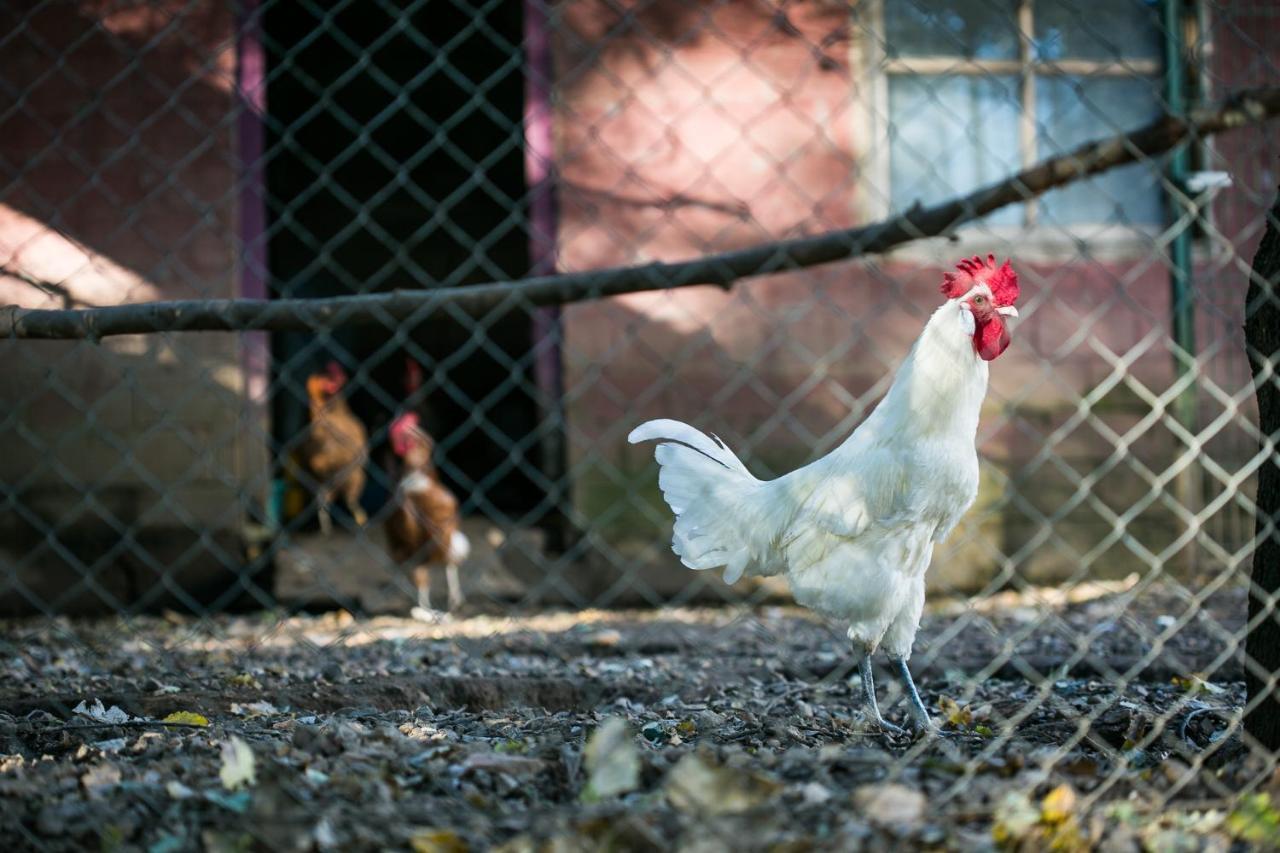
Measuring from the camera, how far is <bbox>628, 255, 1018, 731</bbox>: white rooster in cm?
270

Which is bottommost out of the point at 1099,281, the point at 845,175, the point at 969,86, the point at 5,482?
the point at 5,482

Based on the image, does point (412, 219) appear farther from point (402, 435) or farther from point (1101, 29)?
point (1101, 29)

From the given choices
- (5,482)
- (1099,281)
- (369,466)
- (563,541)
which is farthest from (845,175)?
(5,482)

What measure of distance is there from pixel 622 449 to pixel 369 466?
252cm

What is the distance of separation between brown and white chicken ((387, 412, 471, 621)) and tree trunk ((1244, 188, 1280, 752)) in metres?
4.04

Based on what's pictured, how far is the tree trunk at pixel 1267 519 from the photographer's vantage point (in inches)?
80.9

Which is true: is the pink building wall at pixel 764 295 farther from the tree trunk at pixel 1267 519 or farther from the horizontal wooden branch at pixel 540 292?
the tree trunk at pixel 1267 519

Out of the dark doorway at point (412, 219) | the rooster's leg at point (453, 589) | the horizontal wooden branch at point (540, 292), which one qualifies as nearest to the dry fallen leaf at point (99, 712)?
the horizontal wooden branch at point (540, 292)

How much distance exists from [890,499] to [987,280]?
0.57 m

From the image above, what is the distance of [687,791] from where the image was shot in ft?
5.40

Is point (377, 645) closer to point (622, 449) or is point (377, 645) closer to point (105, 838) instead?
point (622, 449)

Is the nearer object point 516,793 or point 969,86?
point 516,793

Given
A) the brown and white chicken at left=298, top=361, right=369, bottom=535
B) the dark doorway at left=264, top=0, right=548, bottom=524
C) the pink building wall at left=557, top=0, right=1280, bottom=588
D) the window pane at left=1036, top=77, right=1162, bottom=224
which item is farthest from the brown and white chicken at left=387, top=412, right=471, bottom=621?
the window pane at left=1036, top=77, right=1162, bottom=224

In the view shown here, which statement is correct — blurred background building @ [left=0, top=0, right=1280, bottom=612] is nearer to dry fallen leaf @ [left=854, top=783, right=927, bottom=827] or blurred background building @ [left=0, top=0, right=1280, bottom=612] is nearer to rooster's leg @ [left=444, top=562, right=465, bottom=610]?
rooster's leg @ [left=444, top=562, right=465, bottom=610]
